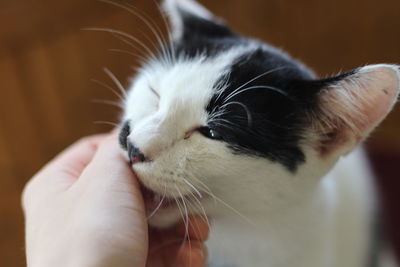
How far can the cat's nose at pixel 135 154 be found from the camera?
81cm

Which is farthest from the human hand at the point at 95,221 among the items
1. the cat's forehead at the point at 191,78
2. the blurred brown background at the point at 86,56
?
the blurred brown background at the point at 86,56

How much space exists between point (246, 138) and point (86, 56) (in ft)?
4.11

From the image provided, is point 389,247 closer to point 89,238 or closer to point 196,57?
point 196,57

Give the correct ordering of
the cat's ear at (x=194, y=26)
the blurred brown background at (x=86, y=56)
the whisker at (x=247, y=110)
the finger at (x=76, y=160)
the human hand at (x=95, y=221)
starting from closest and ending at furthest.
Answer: the human hand at (x=95, y=221)
the whisker at (x=247, y=110)
the finger at (x=76, y=160)
the cat's ear at (x=194, y=26)
the blurred brown background at (x=86, y=56)

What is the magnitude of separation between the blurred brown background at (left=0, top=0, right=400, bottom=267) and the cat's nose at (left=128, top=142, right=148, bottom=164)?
1.11 m

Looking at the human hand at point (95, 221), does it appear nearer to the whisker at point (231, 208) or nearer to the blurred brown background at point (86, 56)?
Result: the whisker at point (231, 208)

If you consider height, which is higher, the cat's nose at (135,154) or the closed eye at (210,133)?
the closed eye at (210,133)

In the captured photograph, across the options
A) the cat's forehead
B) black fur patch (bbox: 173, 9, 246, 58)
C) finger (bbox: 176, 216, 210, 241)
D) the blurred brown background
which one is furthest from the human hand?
the blurred brown background

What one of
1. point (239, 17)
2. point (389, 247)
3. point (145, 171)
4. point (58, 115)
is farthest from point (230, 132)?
point (239, 17)

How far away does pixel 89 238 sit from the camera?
2.46 ft

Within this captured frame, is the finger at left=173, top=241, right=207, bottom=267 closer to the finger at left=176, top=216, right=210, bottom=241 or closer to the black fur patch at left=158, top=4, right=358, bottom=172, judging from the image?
the finger at left=176, top=216, right=210, bottom=241

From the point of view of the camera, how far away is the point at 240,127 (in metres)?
0.87

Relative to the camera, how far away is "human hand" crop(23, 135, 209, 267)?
75cm

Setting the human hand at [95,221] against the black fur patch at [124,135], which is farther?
the black fur patch at [124,135]
